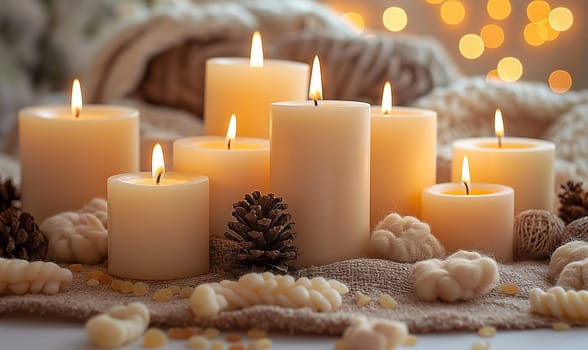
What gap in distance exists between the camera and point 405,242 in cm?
99

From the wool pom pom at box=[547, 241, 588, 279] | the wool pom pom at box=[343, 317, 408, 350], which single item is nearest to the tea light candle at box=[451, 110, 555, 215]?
the wool pom pom at box=[547, 241, 588, 279]

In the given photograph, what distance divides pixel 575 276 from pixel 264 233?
32cm

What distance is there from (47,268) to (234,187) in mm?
244

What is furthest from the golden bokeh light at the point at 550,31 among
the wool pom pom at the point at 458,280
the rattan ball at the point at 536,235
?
the wool pom pom at the point at 458,280

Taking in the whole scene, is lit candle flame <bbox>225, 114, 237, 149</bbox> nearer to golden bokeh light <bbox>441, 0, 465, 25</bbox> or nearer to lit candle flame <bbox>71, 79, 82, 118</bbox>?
lit candle flame <bbox>71, 79, 82, 118</bbox>

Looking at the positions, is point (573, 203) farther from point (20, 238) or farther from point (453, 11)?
point (453, 11)

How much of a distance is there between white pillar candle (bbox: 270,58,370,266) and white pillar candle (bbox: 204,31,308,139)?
177 mm

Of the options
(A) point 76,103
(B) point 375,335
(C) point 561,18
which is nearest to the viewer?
(B) point 375,335

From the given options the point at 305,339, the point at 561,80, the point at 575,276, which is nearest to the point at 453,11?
the point at 561,80

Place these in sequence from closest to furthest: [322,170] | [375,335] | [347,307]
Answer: [375,335], [347,307], [322,170]

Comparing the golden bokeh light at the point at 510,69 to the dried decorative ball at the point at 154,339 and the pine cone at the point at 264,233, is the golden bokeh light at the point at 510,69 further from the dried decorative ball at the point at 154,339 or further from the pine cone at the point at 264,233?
the dried decorative ball at the point at 154,339

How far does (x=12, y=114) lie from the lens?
2.08 m

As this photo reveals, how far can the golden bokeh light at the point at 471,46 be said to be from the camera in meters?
2.66

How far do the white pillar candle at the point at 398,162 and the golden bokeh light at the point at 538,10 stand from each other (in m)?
1.62
